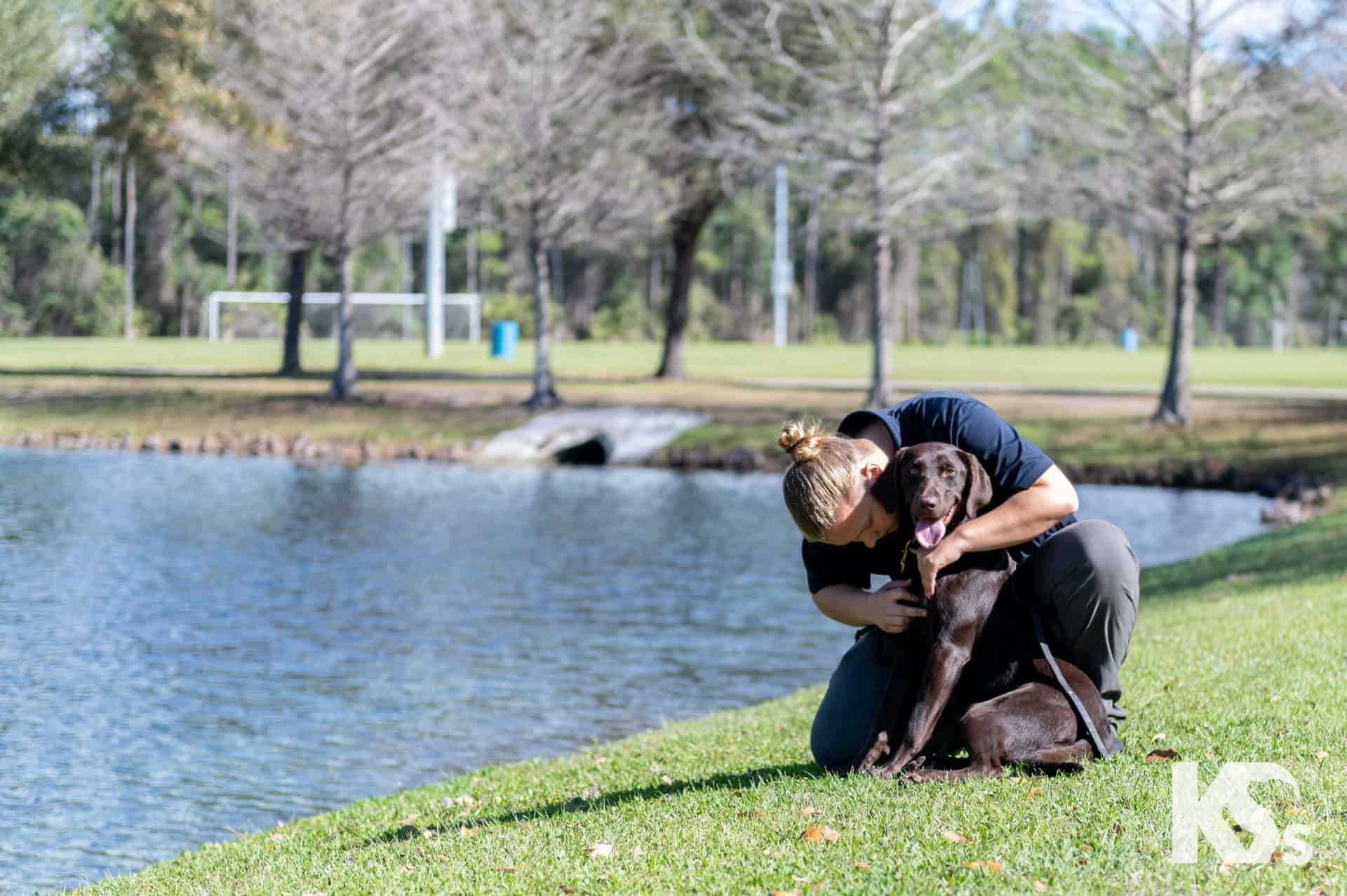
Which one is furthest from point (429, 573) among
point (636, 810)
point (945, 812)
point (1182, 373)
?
point (1182, 373)

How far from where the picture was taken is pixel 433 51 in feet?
108

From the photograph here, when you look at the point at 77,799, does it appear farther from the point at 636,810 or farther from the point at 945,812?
the point at 945,812

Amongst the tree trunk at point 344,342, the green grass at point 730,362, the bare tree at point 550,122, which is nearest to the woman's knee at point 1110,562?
the bare tree at point 550,122

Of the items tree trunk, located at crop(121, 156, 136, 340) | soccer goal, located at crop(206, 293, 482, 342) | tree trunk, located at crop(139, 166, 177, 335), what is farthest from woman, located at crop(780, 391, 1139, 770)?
tree trunk, located at crop(139, 166, 177, 335)

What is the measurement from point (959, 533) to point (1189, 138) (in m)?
23.4

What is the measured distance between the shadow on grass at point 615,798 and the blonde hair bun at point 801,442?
144 centimetres

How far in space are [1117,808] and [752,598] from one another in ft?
33.2

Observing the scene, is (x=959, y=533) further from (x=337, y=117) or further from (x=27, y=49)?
(x=27, y=49)

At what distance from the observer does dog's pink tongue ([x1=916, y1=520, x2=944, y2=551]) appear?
5246mm

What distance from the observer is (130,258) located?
66125 mm

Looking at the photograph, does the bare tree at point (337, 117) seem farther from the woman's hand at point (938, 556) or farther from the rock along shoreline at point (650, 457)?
the woman's hand at point (938, 556)

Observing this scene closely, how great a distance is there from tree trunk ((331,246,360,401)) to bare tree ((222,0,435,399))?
0.03 metres

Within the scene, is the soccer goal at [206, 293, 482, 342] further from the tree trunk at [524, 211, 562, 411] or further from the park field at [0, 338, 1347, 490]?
the tree trunk at [524, 211, 562, 411]
